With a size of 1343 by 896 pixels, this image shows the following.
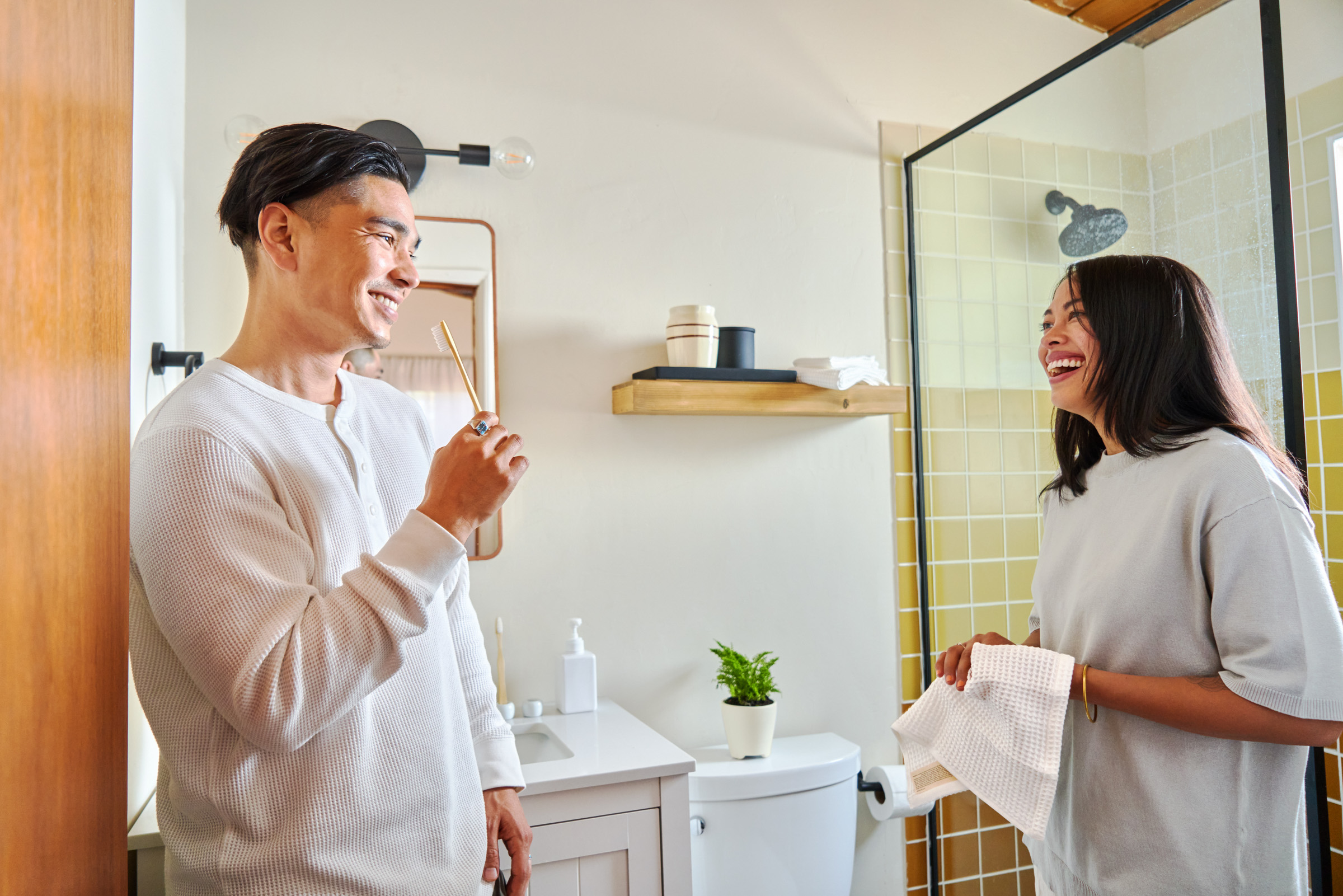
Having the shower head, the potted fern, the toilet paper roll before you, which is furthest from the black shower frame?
the potted fern

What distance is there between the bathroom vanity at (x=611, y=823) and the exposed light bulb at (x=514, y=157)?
1.11 meters

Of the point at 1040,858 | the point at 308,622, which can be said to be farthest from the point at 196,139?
the point at 1040,858

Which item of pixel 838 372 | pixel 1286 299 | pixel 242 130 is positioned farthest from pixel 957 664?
pixel 242 130

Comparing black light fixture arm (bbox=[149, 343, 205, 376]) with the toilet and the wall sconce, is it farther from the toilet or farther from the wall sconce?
the toilet

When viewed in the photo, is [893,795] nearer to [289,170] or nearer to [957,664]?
[957,664]

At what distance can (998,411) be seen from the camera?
1.83m

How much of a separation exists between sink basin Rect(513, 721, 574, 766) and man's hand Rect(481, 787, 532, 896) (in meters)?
0.48

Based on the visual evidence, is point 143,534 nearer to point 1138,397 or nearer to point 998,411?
point 1138,397

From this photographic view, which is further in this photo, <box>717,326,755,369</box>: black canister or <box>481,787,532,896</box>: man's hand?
<box>717,326,755,369</box>: black canister

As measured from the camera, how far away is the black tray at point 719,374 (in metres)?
1.77

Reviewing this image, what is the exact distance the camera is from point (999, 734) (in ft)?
3.62

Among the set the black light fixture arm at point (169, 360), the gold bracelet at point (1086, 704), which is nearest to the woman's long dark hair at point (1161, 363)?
the gold bracelet at point (1086, 704)

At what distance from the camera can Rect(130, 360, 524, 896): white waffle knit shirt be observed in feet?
2.42

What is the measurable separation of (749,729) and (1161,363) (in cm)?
107
